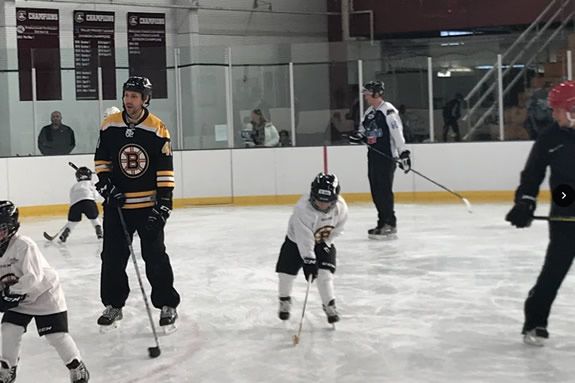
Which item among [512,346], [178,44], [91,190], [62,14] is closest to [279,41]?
[178,44]

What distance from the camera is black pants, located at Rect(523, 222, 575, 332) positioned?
402cm

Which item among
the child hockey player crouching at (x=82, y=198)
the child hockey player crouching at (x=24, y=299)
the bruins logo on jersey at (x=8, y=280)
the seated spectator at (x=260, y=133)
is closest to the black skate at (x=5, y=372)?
the child hockey player crouching at (x=24, y=299)

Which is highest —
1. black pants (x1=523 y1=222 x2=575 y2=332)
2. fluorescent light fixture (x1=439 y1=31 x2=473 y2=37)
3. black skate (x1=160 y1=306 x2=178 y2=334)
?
fluorescent light fixture (x1=439 y1=31 x2=473 y2=37)

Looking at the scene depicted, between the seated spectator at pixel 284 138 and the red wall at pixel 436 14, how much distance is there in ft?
15.8

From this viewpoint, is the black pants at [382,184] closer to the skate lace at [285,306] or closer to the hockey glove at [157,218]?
the skate lace at [285,306]

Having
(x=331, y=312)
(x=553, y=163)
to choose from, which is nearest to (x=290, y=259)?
(x=331, y=312)

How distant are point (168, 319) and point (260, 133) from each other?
7719mm

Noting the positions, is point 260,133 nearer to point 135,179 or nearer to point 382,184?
point 382,184

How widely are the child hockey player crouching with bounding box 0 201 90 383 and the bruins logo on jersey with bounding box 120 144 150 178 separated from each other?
1.14 m

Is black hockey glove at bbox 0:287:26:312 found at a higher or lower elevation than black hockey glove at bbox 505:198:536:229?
lower

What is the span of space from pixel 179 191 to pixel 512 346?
327 inches

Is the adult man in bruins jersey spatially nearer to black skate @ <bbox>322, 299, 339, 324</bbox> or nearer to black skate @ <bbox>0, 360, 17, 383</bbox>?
black skate @ <bbox>322, 299, 339, 324</bbox>

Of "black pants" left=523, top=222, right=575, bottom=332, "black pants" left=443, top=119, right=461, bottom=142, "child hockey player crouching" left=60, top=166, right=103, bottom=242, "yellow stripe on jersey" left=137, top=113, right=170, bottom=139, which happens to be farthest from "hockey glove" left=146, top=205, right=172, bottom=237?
"black pants" left=443, top=119, right=461, bottom=142

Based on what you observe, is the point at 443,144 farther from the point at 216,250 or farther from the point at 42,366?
the point at 42,366
